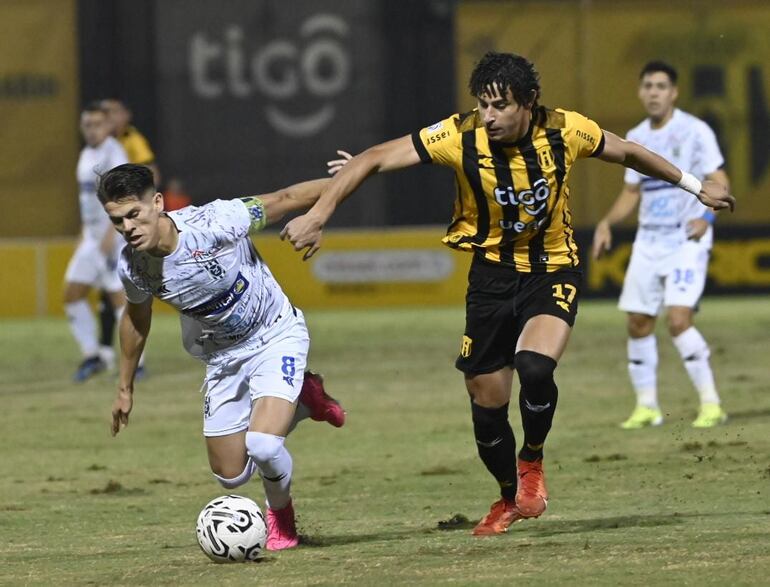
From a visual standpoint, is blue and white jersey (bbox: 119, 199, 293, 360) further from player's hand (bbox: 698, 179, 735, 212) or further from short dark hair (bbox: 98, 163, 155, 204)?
player's hand (bbox: 698, 179, 735, 212)

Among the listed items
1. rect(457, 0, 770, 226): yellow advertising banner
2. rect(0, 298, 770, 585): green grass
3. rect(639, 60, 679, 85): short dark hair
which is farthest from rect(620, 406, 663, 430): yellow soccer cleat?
rect(457, 0, 770, 226): yellow advertising banner

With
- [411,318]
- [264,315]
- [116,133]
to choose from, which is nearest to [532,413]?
[264,315]

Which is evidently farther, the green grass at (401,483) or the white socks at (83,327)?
the white socks at (83,327)

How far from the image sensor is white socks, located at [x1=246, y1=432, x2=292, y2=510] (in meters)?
7.82

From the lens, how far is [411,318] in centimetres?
2248

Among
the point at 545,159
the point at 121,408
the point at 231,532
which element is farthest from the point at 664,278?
the point at 231,532

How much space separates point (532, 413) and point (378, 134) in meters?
16.5

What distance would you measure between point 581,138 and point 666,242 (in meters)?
4.38

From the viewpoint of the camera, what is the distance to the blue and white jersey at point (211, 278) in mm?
7906

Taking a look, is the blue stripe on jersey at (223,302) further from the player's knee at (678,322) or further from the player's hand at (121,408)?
the player's knee at (678,322)

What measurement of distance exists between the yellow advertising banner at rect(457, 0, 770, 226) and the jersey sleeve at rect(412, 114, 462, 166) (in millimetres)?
16737

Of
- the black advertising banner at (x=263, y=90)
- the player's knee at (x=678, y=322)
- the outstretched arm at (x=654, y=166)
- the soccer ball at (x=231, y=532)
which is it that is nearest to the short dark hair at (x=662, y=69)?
the player's knee at (x=678, y=322)

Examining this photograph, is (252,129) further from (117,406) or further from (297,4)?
(117,406)

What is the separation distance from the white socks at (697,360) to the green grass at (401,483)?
0.37m
